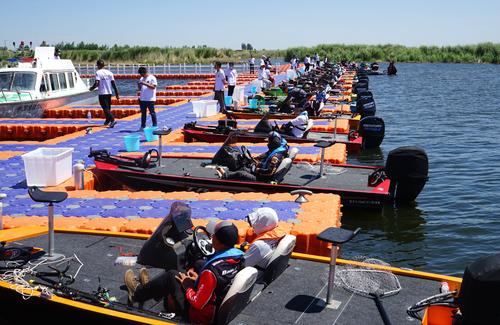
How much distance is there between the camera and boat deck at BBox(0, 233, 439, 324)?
6.06m

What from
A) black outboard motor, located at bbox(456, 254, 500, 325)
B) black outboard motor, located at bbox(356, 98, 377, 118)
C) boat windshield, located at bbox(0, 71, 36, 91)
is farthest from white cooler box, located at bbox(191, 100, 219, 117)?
black outboard motor, located at bbox(456, 254, 500, 325)

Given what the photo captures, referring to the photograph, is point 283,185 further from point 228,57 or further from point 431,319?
point 228,57

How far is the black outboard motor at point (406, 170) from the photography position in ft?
40.3

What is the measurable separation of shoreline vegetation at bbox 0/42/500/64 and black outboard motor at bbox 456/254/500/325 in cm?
6797

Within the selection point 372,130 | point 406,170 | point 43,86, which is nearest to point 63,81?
point 43,86

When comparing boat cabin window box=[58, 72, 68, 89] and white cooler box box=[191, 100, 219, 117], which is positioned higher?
Answer: boat cabin window box=[58, 72, 68, 89]

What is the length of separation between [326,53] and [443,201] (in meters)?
91.9

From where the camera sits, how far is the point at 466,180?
17359 millimetres

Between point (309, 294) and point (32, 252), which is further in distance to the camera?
point (32, 252)

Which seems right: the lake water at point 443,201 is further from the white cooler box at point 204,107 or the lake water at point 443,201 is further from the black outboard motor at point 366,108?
the white cooler box at point 204,107

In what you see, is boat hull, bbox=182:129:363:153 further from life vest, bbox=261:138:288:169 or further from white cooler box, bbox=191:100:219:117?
life vest, bbox=261:138:288:169

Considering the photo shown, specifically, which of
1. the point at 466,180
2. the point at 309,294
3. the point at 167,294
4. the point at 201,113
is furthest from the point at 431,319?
the point at 201,113

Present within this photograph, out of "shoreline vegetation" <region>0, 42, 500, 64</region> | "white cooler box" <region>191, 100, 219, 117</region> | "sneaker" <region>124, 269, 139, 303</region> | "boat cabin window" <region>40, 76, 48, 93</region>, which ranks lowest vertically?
"sneaker" <region>124, 269, 139, 303</region>

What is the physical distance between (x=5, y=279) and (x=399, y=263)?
7.29 m
